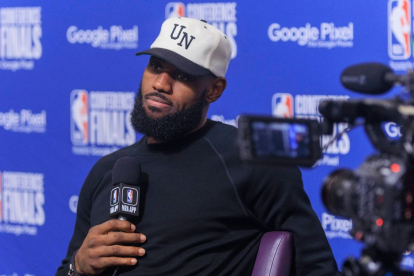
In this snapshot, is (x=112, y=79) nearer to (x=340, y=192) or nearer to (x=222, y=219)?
(x=222, y=219)

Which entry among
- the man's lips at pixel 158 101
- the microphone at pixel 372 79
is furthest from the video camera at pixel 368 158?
the man's lips at pixel 158 101

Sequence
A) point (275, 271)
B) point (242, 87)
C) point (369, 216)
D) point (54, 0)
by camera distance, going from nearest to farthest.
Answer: point (369, 216) → point (275, 271) → point (242, 87) → point (54, 0)

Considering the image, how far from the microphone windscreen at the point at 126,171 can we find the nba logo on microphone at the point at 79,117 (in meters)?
1.69

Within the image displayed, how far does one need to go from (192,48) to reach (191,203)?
0.49 metres

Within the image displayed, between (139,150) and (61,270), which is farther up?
(139,150)

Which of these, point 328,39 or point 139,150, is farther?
point 328,39

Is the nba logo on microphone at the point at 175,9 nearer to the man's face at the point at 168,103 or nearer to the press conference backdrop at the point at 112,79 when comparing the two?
the press conference backdrop at the point at 112,79

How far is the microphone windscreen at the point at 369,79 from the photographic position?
1336 millimetres

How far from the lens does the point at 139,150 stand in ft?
7.54

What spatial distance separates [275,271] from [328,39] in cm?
130

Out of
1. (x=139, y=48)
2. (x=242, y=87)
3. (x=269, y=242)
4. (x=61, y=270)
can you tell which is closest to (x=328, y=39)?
(x=242, y=87)

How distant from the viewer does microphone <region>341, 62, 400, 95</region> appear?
133 centimetres

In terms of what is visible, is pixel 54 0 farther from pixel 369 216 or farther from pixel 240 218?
pixel 369 216

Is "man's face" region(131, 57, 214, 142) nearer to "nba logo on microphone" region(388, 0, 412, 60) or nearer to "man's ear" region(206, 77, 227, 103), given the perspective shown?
"man's ear" region(206, 77, 227, 103)
